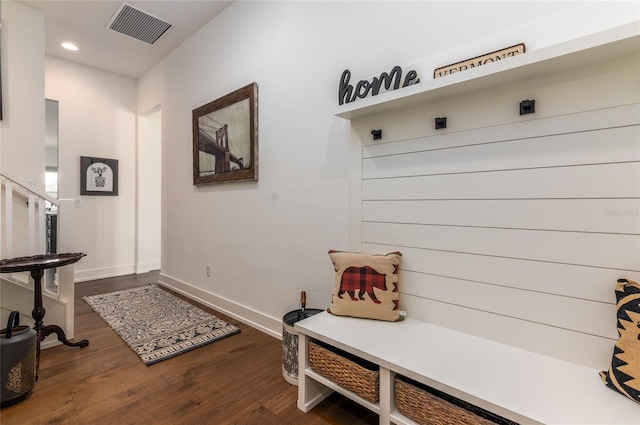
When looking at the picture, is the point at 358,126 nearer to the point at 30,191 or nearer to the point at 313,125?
the point at 313,125

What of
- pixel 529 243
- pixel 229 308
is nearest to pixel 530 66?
pixel 529 243

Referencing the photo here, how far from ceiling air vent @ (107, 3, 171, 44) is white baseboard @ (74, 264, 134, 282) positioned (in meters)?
3.17

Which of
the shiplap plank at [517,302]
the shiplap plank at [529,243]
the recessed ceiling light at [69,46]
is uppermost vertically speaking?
the recessed ceiling light at [69,46]

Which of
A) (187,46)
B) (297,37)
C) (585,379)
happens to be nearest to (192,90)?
(187,46)

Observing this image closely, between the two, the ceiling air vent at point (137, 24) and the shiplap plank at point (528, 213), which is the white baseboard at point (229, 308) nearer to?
the shiplap plank at point (528, 213)

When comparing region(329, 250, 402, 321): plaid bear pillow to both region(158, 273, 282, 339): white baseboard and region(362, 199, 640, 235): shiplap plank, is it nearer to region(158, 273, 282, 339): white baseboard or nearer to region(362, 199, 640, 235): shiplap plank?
region(362, 199, 640, 235): shiplap plank

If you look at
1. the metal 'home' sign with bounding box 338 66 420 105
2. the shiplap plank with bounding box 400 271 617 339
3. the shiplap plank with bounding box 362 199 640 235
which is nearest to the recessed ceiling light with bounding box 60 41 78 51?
the metal 'home' sign with bounding box 338 66 420 105

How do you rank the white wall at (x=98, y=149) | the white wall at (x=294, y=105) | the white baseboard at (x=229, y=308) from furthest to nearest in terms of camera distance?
the white wall at (x=98, y=149) → the white baseboard at (x=229, y=308) → the white wall at (x=294, y=105)

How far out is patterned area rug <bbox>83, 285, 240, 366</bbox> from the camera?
7.45 ft

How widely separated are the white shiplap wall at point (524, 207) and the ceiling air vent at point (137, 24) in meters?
2.81

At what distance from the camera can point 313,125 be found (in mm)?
2205

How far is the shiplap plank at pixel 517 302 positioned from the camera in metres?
1.19

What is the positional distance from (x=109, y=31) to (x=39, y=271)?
8.90ft

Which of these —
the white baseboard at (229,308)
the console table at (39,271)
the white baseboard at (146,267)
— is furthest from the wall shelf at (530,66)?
the white baseboard at (146,267)
